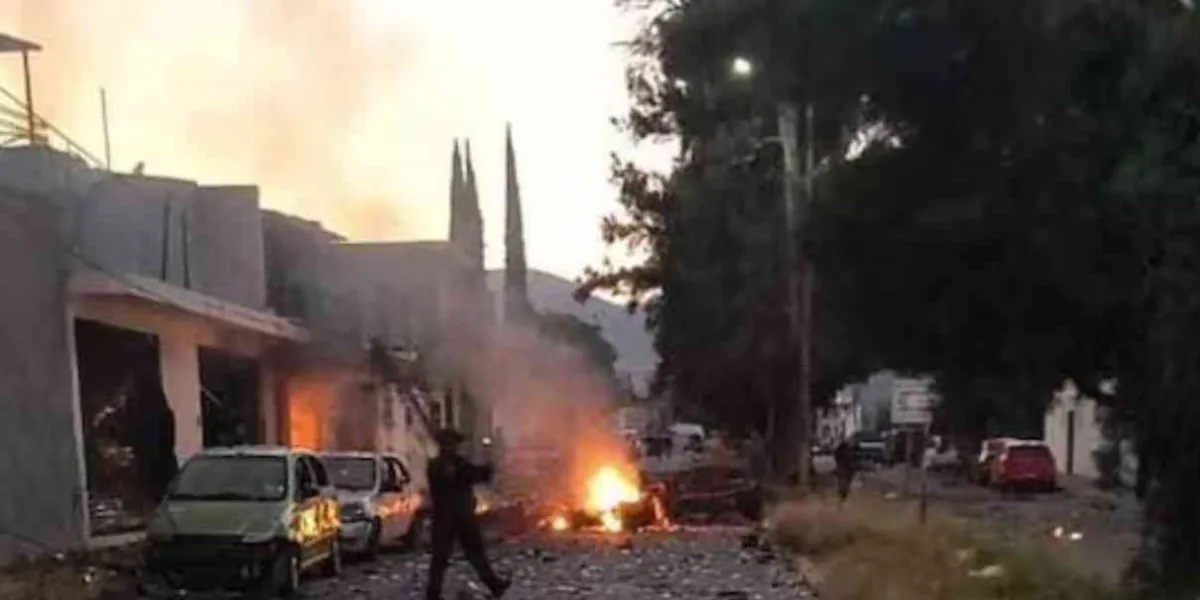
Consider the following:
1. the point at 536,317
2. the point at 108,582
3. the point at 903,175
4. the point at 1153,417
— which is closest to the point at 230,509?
the point at 108,582

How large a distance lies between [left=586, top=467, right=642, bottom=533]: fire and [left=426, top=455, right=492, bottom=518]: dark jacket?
16.5m

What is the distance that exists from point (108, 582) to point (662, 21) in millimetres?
8619

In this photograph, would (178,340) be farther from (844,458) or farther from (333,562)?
(844,458)

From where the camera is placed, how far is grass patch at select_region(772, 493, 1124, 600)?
14.5 metres

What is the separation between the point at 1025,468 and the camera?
164ft

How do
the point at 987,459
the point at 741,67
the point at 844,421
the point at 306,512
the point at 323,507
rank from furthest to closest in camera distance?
the point at 844,421, the point at 987,459, the point at 323,507, the point at 306,512, the point at 741,67

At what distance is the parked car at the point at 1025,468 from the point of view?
49688mm

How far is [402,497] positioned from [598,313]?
55.2 meters

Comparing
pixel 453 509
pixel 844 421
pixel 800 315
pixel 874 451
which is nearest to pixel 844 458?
pixel 800 315

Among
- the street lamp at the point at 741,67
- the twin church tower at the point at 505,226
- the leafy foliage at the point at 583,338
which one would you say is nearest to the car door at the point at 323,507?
the street lamp at the point at 741,67

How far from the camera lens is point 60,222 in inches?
907

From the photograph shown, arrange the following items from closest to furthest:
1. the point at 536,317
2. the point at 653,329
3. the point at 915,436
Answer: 1. the point at 915,436
2. the point at 653,329
3. the point at 536,317

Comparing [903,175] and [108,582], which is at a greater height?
[903,175]

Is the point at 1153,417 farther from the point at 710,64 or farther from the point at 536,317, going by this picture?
the point at 536,317
